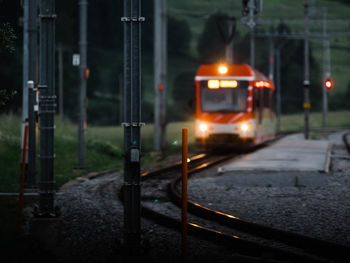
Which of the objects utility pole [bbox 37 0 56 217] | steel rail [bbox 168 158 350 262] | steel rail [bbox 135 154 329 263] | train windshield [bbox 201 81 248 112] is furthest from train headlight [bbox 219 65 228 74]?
utility pole [bbox 37 0 56 217]

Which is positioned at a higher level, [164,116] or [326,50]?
[326,50]

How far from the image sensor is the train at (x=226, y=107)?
24688 millimetres

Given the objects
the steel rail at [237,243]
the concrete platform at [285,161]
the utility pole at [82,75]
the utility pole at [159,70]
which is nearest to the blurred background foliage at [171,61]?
the utility pole at [159,70]

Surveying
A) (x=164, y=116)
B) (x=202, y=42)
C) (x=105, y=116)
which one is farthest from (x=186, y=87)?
(x=164, y=116)

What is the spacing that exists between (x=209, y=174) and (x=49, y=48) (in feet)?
28.6

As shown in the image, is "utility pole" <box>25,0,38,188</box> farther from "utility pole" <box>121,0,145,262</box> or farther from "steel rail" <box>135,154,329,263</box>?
"utility pole" <box>121,0,145,262</box>

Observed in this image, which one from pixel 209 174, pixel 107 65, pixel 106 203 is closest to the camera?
pixel 106 203

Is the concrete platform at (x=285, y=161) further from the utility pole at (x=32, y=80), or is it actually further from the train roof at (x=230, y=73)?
the utility pole at (x=32, y=80)

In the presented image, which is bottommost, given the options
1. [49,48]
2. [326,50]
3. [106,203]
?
[106,203]

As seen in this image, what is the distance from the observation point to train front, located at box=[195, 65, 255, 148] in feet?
80.9

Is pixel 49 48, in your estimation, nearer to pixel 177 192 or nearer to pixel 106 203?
pixel 106 203

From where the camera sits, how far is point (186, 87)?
112m

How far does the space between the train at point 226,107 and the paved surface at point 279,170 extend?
1402mm

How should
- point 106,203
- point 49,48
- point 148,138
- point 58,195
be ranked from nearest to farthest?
point 49,48 → point 106,203 → point 58,195 → point 148,138
